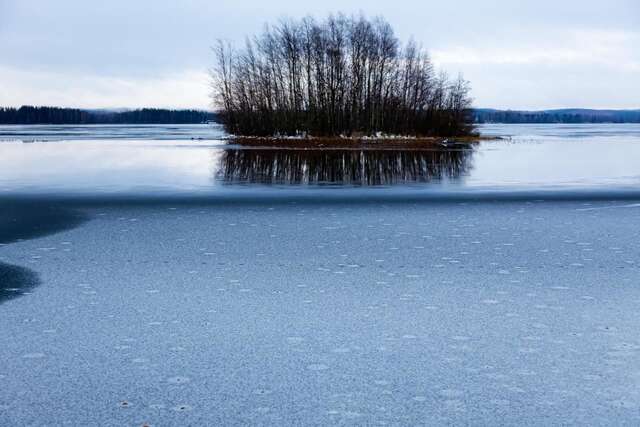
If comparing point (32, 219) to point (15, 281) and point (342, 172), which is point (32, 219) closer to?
point (15, 281)

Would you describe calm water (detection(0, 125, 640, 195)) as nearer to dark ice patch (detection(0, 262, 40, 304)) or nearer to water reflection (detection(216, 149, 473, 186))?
water reflection (detection(216, 149, 473, 186))

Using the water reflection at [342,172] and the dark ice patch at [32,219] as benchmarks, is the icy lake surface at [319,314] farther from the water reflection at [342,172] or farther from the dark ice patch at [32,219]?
the water reflection at [342,172]

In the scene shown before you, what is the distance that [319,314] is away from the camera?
293 inches

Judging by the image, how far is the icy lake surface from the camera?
16.6 feet

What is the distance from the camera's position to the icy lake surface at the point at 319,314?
5.06 meters

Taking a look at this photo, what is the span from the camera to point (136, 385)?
5398 mm

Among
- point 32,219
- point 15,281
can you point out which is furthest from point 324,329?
point 32,219

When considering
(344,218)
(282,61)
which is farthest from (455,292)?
(282,61)

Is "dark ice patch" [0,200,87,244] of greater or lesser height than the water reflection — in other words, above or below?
below

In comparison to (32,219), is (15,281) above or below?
below

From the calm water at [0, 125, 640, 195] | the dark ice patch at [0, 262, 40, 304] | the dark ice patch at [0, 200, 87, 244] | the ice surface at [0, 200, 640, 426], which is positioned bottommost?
the ice surface at [0, 200, 640, 426]

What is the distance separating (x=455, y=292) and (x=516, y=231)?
207 inches

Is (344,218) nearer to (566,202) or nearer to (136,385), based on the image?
(566,202)

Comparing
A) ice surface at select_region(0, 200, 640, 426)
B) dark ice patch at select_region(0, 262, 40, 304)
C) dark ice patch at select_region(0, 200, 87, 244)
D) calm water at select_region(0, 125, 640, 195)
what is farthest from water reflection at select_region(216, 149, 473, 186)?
dark ice patch at select_region(0, 262, 40, 304)
